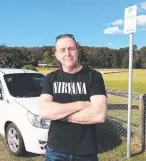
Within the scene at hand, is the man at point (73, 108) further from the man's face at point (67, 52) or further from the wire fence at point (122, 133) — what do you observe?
the wire fence at point (122, 133)

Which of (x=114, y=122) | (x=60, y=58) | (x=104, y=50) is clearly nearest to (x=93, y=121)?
(x=60, y=58)

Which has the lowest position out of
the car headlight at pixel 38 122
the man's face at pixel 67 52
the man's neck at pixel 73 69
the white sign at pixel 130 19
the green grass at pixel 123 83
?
the green grass at pixel 123 83

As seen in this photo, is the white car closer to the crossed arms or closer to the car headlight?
the car headlight

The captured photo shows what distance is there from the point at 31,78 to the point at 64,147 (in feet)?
16.3

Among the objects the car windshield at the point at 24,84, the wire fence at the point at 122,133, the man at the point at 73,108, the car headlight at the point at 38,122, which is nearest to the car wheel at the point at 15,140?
the car headlight at the point at 38,122

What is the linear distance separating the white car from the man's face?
3321 mm

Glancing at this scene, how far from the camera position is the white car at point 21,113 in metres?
6.08

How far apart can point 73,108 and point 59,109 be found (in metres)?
0.13

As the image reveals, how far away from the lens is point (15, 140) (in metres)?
6.45

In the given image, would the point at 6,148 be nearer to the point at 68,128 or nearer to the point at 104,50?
the point at 68,128

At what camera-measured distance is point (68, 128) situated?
2842mm

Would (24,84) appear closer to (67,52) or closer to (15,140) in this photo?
(15,140)

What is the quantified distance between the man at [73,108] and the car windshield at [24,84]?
166 inches

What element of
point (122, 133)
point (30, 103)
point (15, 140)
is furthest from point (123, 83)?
point (15, 140)
